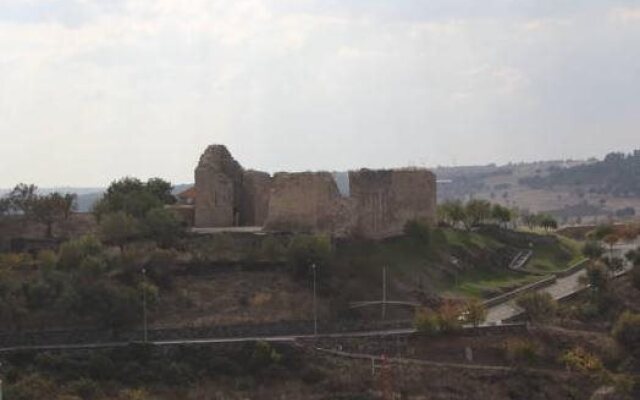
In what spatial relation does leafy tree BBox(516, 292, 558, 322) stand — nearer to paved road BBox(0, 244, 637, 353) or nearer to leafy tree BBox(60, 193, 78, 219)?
paved road BBox(0, 244, 637, 353)

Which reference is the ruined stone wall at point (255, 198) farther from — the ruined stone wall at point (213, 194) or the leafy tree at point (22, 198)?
the leafy tree at point (22, 198)

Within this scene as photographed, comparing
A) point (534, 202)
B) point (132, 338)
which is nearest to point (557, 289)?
point (132, 338)

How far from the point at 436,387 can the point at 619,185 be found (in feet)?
545

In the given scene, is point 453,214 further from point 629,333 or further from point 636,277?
point 629,333

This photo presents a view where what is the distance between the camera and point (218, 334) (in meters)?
39.6

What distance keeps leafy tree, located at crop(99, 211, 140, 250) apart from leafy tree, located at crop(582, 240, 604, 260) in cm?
2316

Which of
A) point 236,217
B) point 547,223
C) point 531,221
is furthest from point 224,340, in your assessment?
point 531,221

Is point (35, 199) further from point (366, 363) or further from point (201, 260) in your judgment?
point (366, 363)

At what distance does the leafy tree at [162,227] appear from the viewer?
4666 cm

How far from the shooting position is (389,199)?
51.1 metres

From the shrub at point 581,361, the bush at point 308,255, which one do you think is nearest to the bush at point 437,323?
the shrub at point 581,361

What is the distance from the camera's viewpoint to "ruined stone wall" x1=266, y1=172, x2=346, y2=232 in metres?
48.2

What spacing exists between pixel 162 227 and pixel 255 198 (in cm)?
707

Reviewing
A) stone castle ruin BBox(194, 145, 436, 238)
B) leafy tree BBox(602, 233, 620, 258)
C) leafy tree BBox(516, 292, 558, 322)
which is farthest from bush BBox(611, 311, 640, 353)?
leafy tree BBox(602, 233, 620, 258)
